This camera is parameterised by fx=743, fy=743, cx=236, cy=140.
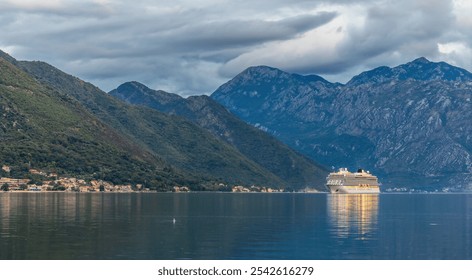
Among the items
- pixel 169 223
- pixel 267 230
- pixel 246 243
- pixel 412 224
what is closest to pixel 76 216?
pixel 169 223

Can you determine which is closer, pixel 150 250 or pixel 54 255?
pixel 54 255

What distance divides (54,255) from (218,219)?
85480 mm

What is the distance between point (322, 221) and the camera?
18450 cm

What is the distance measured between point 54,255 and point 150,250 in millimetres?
15262

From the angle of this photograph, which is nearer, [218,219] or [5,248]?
[5,248]

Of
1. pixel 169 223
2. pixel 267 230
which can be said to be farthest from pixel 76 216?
pixel 267 230

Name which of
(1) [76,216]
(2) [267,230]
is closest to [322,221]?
(2) [267,230]

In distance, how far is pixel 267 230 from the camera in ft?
497
